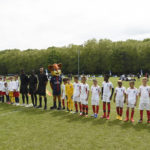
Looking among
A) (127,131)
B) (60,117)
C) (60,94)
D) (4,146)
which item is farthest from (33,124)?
(127,131)

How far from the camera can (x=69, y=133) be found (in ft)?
24.1

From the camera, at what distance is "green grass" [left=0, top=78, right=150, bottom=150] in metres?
6.18

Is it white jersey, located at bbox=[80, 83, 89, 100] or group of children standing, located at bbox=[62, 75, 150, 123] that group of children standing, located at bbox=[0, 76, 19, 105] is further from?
white jersey, located at bbox=[80, 83, 89, 100]

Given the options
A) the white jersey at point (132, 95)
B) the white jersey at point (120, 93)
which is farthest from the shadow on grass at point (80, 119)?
the white jersey at point (120, 93)

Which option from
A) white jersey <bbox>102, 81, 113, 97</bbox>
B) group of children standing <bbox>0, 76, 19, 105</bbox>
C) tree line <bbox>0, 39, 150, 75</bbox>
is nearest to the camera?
white jersey <bbox>102, 81, 113, 97</bbox>

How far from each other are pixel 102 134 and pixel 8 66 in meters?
106

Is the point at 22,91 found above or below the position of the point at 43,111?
above

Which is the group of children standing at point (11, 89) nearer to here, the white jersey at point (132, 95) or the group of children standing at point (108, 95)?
the group of children standing at point (108, 95)

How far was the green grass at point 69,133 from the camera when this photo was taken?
20.3 feet

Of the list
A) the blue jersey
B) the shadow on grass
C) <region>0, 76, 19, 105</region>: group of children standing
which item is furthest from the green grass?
<region>0, 76, 19, 105</region>: group of children standing

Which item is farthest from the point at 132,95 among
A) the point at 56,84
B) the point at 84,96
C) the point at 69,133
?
the point at 56,84

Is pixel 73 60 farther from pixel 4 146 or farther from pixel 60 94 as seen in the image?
pixel 4 146

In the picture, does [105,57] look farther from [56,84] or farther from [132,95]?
[132,95]

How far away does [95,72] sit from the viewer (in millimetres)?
75062
